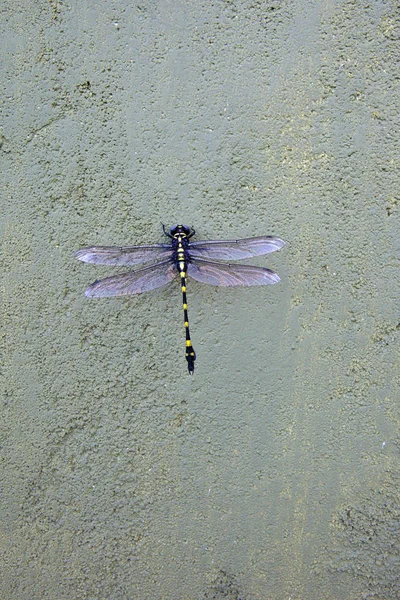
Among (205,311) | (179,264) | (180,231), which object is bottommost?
(205,311)

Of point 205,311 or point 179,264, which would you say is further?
point 205,311

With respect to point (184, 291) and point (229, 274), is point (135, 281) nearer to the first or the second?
point (184, 291)

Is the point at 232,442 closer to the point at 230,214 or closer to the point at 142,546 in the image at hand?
the point at 142,546

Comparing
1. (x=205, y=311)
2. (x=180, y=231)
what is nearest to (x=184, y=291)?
(x=205, y=311)

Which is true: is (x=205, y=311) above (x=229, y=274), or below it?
below

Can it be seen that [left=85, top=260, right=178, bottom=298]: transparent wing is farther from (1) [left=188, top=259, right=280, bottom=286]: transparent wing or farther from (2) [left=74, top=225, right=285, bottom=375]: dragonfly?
(1) [left=188, top=259, right=280, bottom=286]: transparent wing

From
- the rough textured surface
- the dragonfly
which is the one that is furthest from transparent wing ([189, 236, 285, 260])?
the rough textured surface
